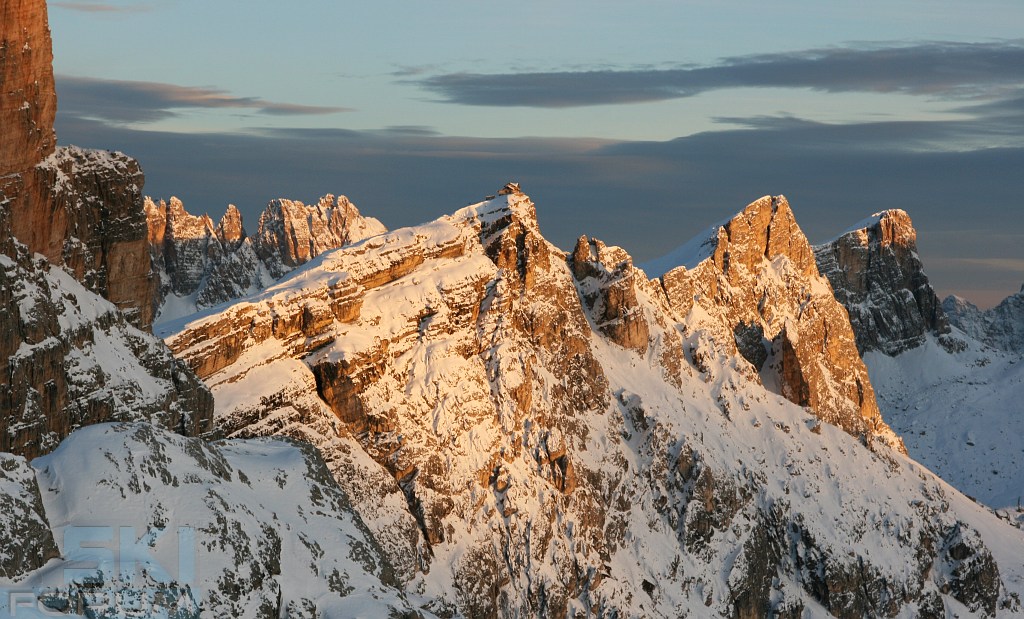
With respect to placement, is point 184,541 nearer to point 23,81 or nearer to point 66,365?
point 66,365

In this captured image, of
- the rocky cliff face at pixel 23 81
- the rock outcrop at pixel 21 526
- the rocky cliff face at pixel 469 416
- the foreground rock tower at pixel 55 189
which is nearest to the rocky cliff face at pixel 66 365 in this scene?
A: the foreground rock tower at pixel 55 189

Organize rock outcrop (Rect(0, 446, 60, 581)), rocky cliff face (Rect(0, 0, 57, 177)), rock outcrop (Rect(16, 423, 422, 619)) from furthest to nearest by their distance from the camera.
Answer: rocky cliff face (Rect(0, 0, 57, 177)) → rock outcrop (Rect(16, 423, 422, 619)) → rock outcrop (Rect(0, 446, 60, 581))

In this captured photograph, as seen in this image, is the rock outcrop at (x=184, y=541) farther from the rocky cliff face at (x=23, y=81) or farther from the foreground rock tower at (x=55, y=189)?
the rocky cliff face at (x=23, y=81)

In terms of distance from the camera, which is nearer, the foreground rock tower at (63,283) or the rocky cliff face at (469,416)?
the foreground rock tower at (63,283)

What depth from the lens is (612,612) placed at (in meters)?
181

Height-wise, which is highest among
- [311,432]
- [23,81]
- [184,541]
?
[23,81]

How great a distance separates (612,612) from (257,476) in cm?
7353

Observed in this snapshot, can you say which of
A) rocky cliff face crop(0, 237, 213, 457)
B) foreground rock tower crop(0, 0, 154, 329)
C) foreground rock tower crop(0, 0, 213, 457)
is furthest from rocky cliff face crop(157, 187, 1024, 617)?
rocky cliff face crop(0, 237, 213, 457)

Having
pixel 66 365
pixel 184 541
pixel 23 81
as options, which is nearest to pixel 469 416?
pixel 66 365

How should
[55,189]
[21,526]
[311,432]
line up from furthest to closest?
1. [311,432]
2. [55,189]
3. [21,526]

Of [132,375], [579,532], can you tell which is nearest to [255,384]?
[132,375]

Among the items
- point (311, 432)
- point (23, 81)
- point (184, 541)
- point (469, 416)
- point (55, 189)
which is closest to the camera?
point (184, 541)

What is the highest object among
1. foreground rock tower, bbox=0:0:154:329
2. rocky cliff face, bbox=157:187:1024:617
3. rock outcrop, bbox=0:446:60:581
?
foreground rock tower, bbox=0:0:154:329

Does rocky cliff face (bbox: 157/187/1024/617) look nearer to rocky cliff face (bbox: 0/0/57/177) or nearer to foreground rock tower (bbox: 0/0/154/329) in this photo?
foreground rock tower (bbox: 0/0/154/329)
